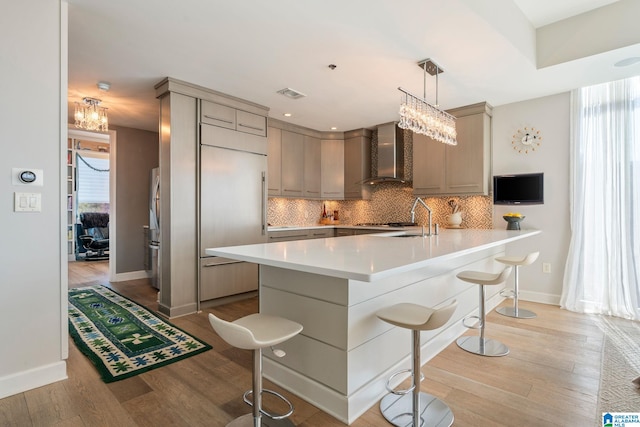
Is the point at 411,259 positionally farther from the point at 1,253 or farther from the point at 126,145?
the point at 126,145

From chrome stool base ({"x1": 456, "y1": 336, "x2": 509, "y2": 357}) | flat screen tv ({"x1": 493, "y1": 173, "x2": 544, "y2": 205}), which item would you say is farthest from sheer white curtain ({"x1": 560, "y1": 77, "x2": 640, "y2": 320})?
chrome stool base ({"x1": 456, "y1": 336, "x2": 509, "y2": 357})

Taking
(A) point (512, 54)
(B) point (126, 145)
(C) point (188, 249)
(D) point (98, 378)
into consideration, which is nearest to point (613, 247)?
(A) point (512, 54)

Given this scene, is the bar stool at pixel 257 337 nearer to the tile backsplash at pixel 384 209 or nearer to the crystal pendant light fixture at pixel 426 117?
the crystal pendant light fixture at pixel 426 117

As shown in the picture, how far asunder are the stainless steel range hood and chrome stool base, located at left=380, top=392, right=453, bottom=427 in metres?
3.58

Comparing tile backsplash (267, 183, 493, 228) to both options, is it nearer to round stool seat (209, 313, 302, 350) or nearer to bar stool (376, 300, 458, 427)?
bar stool (376, 300, 458, 427)

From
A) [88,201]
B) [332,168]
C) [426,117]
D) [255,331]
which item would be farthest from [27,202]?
[88,201]

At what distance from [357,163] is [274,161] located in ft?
4.84

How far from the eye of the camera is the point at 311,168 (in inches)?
213

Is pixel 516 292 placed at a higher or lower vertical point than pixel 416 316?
lower

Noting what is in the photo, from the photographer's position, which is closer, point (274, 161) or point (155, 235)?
point (155, 235)

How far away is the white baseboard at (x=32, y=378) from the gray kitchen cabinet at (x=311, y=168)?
12.3ft

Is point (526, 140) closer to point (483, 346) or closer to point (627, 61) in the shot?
point (627, 61)

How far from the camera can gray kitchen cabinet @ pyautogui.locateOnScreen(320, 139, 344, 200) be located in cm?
562

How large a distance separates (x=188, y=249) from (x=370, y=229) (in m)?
2.62
